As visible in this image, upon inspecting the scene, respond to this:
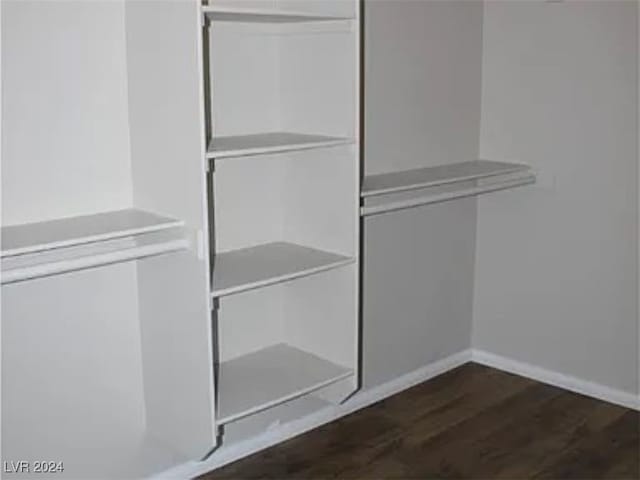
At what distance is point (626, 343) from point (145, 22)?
2.42 meters

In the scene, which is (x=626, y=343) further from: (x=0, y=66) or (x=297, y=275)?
(x=0, y=66)

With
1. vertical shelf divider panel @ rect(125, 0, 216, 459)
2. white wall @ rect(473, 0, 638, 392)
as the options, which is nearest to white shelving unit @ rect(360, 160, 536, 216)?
white wall @ rect(473, 0, 638, 392)

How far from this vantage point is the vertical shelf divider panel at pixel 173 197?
90.0 inches

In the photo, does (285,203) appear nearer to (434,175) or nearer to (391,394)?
(434,175)

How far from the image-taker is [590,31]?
342 centimetres

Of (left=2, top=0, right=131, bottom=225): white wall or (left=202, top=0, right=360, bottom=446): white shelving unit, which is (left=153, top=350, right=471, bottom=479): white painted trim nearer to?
(left=202, top=0, right=360, bottom=446): white shelving unit

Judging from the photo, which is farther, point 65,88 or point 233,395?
point 233,395

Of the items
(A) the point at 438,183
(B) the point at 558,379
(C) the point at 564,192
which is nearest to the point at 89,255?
(A) the point at 438,183

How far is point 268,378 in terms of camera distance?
112 inches

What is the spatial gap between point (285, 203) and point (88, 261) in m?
0.94

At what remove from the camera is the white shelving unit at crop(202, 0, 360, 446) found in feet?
8.84

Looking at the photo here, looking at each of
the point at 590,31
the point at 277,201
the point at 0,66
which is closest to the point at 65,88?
the point at 0,66

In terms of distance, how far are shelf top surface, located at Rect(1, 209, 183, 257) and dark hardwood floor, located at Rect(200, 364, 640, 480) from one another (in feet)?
3.53

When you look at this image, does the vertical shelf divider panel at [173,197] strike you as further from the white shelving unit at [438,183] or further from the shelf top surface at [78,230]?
the white shelving unit at [438,183]
